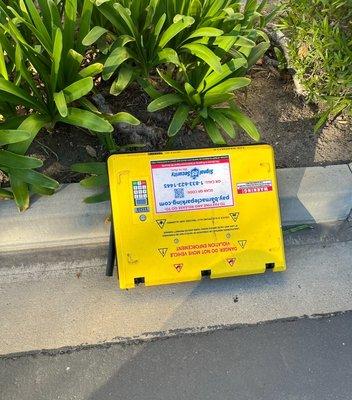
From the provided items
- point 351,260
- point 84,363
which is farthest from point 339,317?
point 84,363

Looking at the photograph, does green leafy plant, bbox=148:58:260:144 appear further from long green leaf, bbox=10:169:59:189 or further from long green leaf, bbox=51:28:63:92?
long green leaf, bbox=10:169:59:189

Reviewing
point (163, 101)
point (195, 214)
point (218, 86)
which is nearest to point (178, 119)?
point (163, 101)

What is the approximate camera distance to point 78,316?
7.52ft

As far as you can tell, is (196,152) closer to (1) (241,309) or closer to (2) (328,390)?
(1) (241,309)

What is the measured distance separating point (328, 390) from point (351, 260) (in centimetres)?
70

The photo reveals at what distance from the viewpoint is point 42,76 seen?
2.35 m

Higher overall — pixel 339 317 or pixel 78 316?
pixel 339 317

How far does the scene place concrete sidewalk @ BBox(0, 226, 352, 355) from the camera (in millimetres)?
2248

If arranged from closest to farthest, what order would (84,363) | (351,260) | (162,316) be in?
(84,363)
(162,316)
(351,260)

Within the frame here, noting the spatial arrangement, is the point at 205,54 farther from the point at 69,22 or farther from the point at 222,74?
the point at 69,22

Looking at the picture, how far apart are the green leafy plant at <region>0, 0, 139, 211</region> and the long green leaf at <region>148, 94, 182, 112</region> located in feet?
0.44

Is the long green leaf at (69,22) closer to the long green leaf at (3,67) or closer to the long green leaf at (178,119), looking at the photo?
the long green leaf at (3,67)

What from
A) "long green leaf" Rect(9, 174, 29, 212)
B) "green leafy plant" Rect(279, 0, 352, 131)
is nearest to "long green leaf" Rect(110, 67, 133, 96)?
"long green leaf" Rect(9, 174, 29, 212)

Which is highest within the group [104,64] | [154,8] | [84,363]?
[154,8]
